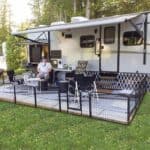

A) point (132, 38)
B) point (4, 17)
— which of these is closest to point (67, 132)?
point (132, 38)

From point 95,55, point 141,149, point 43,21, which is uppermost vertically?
point 43,21

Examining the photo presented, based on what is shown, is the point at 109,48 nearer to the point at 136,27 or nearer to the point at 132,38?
the point at 132,38

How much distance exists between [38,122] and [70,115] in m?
0.87

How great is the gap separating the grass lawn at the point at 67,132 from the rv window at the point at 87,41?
4394 mm

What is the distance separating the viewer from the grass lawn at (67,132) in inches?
209

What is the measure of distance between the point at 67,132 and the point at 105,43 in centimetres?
557

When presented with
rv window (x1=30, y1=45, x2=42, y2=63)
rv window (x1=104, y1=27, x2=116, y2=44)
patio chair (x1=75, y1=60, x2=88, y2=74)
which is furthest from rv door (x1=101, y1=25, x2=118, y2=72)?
rv window (x1=30, y1=45, x2=42, y2=63)

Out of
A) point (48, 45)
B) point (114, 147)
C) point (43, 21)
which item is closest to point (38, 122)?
point (114, 147)

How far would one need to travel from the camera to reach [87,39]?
11.6 metres

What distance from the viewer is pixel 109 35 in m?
10.9

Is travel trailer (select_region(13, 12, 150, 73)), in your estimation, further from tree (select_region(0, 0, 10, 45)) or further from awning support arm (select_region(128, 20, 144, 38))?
tree (select_region(0, 0, 10, 45))

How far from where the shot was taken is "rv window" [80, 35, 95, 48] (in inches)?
445

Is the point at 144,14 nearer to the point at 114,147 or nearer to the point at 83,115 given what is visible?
the point at 83,115

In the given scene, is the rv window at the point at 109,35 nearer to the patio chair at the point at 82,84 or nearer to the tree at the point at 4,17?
the patio chair at the point at 82,84
